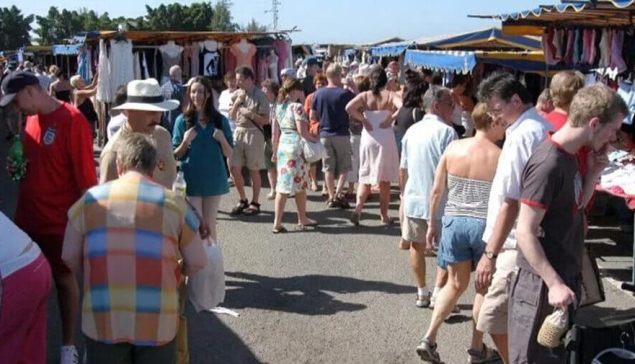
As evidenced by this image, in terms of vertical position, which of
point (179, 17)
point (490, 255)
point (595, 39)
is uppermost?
point (179, 17)

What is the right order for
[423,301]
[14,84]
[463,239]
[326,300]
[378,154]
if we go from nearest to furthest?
1. [14,84]
2. [463,239]
3. [423,301]
4. [326,300]
5. [378,154]

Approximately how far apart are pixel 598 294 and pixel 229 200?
6617mm

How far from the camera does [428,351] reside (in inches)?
182

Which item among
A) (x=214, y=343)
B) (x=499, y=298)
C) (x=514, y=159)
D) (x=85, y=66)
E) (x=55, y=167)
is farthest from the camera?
(x=85, y=66)

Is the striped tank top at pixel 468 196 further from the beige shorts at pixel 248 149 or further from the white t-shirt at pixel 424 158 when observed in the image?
the beige shorts at pixel 248 149

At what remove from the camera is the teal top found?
6.16 m

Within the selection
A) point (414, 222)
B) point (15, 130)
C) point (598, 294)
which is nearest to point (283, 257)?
point (414, 222)

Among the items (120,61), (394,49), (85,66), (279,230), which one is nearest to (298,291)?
(279,230)

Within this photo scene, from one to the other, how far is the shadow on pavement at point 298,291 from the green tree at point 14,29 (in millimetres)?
84643

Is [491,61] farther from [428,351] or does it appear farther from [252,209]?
[428,351]

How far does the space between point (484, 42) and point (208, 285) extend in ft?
36.7

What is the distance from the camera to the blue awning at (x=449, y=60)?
9656 millimetres

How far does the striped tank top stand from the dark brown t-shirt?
4.02 feet

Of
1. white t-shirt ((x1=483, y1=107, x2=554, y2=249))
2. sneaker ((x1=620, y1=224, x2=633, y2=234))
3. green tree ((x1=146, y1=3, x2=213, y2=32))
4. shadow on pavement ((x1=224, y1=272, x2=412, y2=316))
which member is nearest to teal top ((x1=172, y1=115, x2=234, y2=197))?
shadow on pavement ((x1=224, y1=272, x2=412, y2=316))
